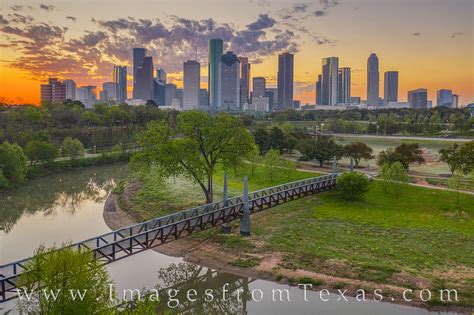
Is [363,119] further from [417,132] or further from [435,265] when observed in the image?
[435,265]

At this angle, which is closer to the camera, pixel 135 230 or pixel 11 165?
pixel 135 230

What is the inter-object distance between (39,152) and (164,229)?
4235 centimetres

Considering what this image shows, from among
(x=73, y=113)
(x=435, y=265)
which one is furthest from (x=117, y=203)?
(x=73, y=113)

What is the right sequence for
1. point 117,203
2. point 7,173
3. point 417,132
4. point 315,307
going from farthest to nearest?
point 417,132 → point 7,173 → point 117,203 → point 315,307

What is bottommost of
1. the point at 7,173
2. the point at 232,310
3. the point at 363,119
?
the point at 232,310

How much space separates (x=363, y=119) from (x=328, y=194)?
101 metres

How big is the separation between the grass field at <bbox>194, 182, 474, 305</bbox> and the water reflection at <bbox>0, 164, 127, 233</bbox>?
63.3 ft

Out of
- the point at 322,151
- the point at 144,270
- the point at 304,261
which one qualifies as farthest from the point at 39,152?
the point at 304,261

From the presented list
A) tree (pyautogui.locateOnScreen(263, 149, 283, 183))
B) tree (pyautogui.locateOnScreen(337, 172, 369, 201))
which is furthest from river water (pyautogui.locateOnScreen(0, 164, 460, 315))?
tree (pyautogui.locateOnScreen(263, 149, 283, 183))


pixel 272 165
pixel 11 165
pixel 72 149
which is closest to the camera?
pixel 272 165

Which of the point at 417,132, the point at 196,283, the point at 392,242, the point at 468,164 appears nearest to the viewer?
the point at 196,283

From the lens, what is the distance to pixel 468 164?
38875 millimetres

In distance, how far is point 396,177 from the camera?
39.9 meters

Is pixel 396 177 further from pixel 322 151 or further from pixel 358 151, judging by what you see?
pixel 322 151
